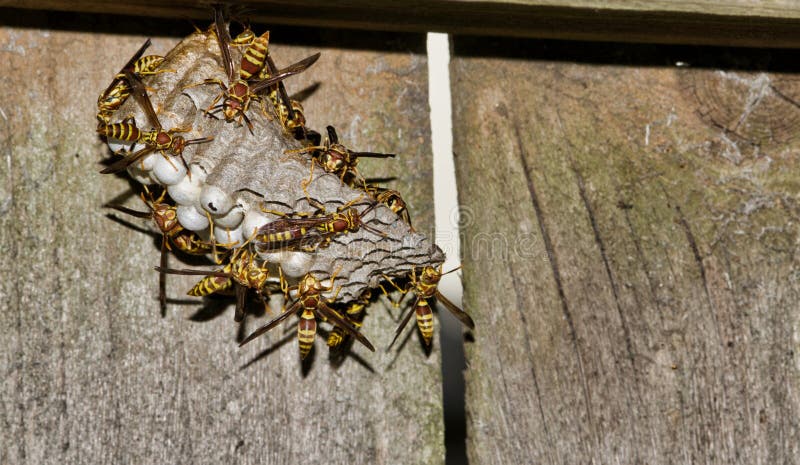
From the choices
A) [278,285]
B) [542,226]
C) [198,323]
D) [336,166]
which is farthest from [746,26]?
[198,323]

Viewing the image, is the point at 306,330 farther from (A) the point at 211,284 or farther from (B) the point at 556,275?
(B) the point at 556,275

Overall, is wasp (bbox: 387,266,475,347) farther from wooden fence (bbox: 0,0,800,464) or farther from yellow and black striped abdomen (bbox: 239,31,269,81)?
yellow and black striped abdomen (bbox: 239,31,269,81)

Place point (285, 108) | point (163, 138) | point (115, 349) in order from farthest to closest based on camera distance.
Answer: point (285, 108) < point (115, 349) < point (163, 138)

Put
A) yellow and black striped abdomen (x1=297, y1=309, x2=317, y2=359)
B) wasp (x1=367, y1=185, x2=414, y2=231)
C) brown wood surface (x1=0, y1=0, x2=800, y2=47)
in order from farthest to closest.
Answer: wasp (x1=367, y1=185, x2=414, y2=231) → yellow and black striped abdomen (x1=297, y1=309, x2=317, y2=359) → brown wood surface (x1=0, y1=0, x2=800, y2=47)

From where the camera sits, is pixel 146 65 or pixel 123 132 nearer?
pixel 123 132

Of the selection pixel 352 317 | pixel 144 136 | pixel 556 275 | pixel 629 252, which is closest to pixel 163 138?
pixel 144 136

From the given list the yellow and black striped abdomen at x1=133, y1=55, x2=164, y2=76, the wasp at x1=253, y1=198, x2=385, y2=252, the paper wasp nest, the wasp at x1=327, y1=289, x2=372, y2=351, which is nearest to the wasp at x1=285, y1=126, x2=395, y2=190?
the paper wasp nest
